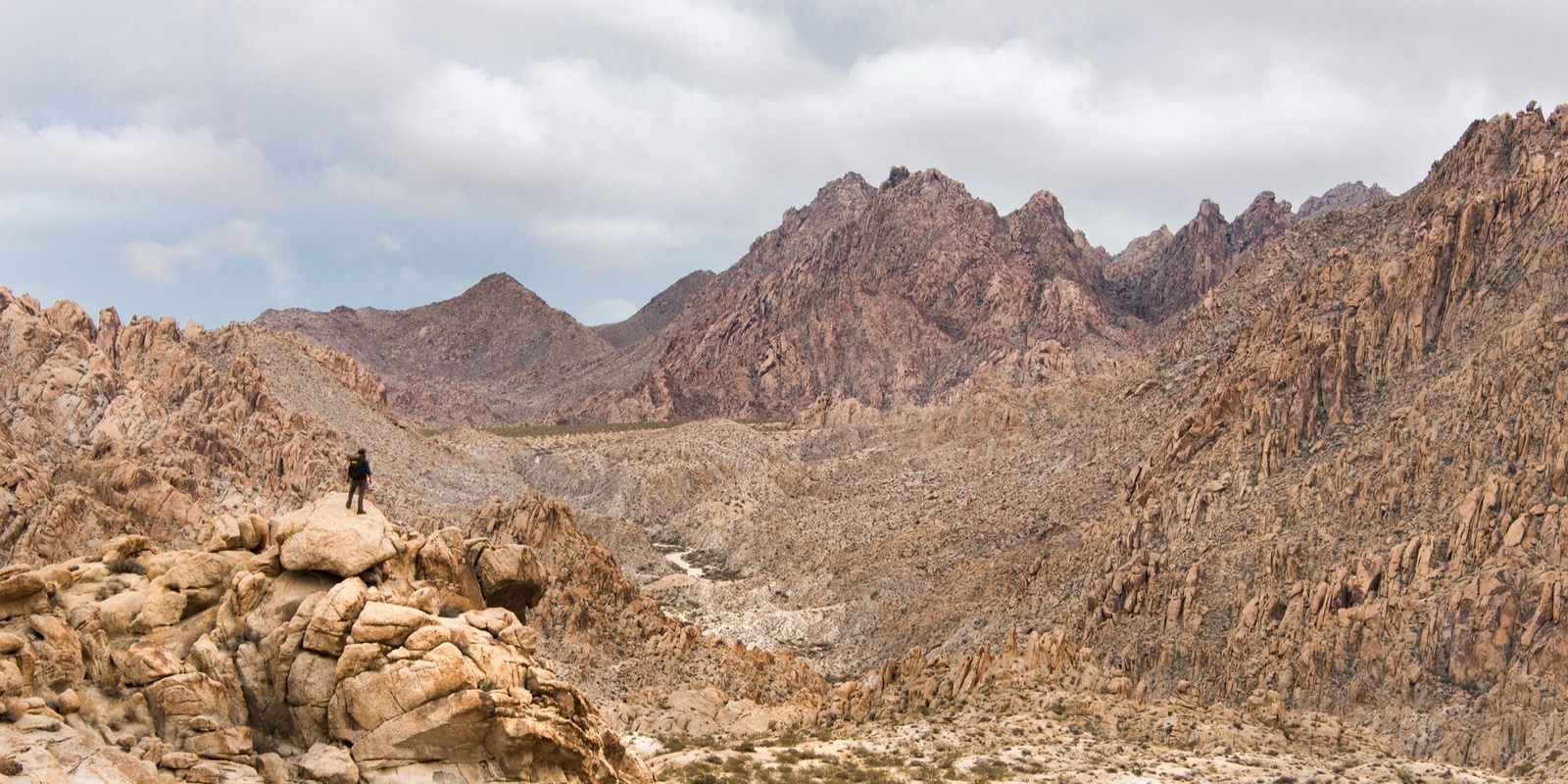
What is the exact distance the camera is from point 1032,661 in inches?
1609

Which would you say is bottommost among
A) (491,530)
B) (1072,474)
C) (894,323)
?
(491,530)

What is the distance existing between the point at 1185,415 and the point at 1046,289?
114m

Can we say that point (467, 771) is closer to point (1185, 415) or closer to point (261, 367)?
point (1185, 415)

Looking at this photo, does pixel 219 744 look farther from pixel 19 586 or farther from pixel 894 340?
pixel 894 340

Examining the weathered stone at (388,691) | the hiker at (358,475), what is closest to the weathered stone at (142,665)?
the weathered stone at (388,691)

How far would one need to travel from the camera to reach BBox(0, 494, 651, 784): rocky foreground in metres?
20.3

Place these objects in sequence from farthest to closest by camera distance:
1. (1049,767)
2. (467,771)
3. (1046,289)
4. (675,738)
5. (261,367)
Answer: (1046,289) → (261,367) → (675,738) → (1049,767) → (467,771)

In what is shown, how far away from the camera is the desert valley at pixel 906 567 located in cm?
2191

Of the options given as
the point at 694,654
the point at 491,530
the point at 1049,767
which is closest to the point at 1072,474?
the point at 491,530

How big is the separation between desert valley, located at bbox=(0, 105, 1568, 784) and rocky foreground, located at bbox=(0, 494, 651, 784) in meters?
0.06

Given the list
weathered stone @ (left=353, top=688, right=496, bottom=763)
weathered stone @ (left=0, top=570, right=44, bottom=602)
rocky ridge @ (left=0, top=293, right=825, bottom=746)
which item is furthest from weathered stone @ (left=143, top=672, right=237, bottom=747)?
rocky ridge @ (left=0, top=293, right=825, bottom=746)

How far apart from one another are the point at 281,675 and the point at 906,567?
2359 inches

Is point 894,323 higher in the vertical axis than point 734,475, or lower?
higher

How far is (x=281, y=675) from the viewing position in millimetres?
22047
